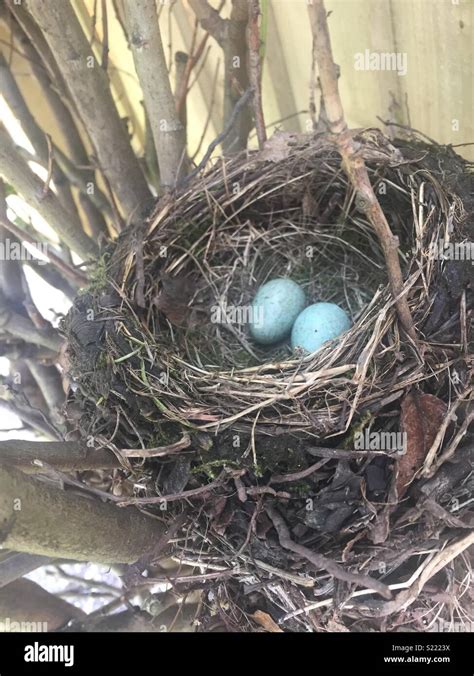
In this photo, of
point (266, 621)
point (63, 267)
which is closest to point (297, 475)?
point (266, 621)

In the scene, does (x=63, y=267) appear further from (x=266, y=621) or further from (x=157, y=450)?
(x=266, y=621)

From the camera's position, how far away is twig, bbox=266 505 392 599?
0.83 metres

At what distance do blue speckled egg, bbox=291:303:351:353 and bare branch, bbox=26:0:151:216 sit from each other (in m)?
0.38

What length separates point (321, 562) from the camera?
87 cm

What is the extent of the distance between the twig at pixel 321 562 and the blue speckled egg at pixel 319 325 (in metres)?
0.38

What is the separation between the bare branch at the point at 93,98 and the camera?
1092 millimetres

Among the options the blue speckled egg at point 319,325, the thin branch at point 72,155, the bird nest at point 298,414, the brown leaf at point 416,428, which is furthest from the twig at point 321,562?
the thin branch at point 72,155

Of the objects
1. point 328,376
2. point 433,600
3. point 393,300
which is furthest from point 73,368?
point 433,600

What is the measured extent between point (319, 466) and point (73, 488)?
0.35 metres

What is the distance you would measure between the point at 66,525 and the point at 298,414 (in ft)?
1.24

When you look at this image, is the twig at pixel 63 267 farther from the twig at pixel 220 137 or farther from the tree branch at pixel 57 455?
the tree branch at pixel 57 455

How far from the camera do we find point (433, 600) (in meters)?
0.97

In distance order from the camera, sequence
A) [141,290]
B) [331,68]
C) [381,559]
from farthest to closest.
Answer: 1. [141,290]
2. [381,559]
3. [331,68]
